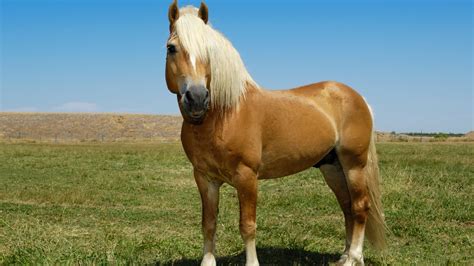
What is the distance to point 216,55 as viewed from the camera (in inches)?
163

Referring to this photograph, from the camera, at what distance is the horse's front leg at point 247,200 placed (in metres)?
4.20

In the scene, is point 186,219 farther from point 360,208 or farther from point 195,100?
point 195,100

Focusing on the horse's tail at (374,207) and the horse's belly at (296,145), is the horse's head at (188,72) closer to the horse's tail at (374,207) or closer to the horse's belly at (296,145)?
the horse's belly at (296,145)

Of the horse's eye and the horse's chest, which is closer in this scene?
the horse's eye

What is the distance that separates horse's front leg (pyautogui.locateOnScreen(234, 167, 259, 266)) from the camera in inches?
165

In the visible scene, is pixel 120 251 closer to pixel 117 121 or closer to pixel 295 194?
pixel 295 194

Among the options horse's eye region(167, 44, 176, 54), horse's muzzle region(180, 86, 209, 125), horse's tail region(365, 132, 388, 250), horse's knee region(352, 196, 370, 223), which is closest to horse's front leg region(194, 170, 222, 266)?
horse's muzzle region(180, 86, 209, 125)

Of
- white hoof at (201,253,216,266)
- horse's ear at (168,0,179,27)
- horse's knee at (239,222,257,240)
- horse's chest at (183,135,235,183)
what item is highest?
horse's ear at (168,0,179,27)

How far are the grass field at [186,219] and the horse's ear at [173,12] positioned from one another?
2.53m

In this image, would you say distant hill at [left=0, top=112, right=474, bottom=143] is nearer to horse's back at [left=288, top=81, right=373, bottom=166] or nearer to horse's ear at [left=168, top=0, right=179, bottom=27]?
horse's back at [left=288, top=81, right=373, bottom=166]

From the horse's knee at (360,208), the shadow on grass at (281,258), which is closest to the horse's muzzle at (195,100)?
the shadow on grass at (281,258)

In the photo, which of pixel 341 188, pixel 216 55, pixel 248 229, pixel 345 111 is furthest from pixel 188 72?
pixel 341 188

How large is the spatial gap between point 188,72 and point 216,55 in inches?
14.5

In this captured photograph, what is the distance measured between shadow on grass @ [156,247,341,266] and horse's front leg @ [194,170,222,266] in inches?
26.6
